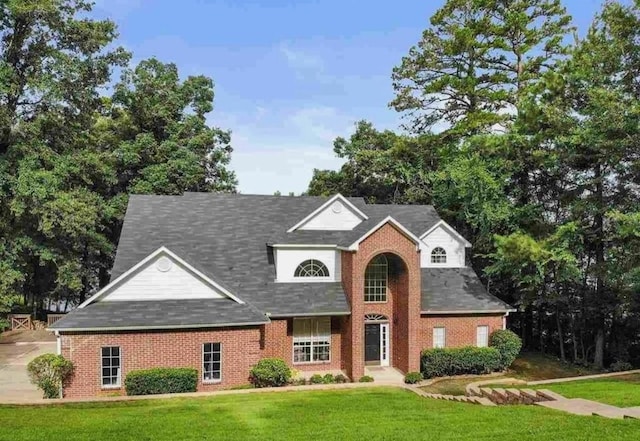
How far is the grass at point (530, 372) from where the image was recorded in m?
20.7

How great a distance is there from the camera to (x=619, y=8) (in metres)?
22.1

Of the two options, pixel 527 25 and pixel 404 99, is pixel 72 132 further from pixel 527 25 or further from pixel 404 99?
pixel 527 25

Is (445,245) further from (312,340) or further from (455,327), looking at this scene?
(312,340)

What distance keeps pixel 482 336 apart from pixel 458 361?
2246mm

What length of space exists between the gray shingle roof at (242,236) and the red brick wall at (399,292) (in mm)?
592

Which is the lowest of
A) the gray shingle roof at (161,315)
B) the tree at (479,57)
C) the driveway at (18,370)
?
the driveway at (18,370)

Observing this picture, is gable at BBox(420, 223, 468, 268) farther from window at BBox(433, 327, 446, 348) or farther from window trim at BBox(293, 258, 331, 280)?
window trim at BBox(293, 258, 331, 280)

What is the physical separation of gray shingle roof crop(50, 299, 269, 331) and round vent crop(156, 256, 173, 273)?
1128 mm

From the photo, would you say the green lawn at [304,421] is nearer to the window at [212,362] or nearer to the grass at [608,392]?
the grass at [608,392]

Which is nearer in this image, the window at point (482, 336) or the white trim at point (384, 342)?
the white trim at point (384, 342)

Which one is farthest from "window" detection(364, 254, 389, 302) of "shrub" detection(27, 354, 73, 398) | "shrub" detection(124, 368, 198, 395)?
"shrub" detection(27, 354, 73, 398)

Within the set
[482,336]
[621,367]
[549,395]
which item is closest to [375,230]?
[482,336]

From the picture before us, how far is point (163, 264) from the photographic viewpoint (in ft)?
65.3

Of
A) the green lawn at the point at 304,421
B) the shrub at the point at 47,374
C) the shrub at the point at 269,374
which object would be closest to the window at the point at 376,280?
the shrub at the point at 269,374
